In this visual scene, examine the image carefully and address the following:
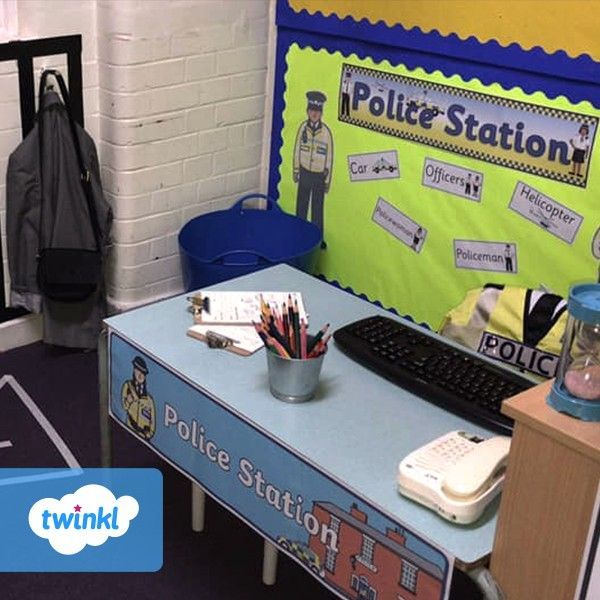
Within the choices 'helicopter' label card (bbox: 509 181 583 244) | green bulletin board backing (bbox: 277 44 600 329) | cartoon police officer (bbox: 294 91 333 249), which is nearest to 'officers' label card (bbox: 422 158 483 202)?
green bulletin board backing (bbox: 277 44 600 329)

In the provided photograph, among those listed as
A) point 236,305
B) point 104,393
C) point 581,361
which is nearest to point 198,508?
point 104,393

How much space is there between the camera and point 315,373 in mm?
1861

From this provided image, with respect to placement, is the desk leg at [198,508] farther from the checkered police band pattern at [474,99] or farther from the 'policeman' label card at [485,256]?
the checkered police band pattern at [474,99]

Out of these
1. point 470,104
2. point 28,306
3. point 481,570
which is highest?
point 470,104

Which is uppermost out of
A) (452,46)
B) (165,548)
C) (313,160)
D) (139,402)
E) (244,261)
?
(452,46)

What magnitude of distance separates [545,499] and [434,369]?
2.11 feet

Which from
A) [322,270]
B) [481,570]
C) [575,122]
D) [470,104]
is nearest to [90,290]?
[322,270]

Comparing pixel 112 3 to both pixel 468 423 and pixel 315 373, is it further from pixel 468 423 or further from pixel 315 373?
pixel 468 423

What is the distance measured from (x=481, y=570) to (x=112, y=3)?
2.14m

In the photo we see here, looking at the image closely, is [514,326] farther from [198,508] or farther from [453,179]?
[198,508]

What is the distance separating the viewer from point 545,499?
1335mm

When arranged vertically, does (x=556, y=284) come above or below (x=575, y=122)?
below

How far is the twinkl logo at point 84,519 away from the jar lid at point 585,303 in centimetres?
137

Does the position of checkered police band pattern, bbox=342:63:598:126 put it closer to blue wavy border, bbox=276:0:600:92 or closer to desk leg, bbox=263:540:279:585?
blue wavy border, bbox=276:0:600:92
